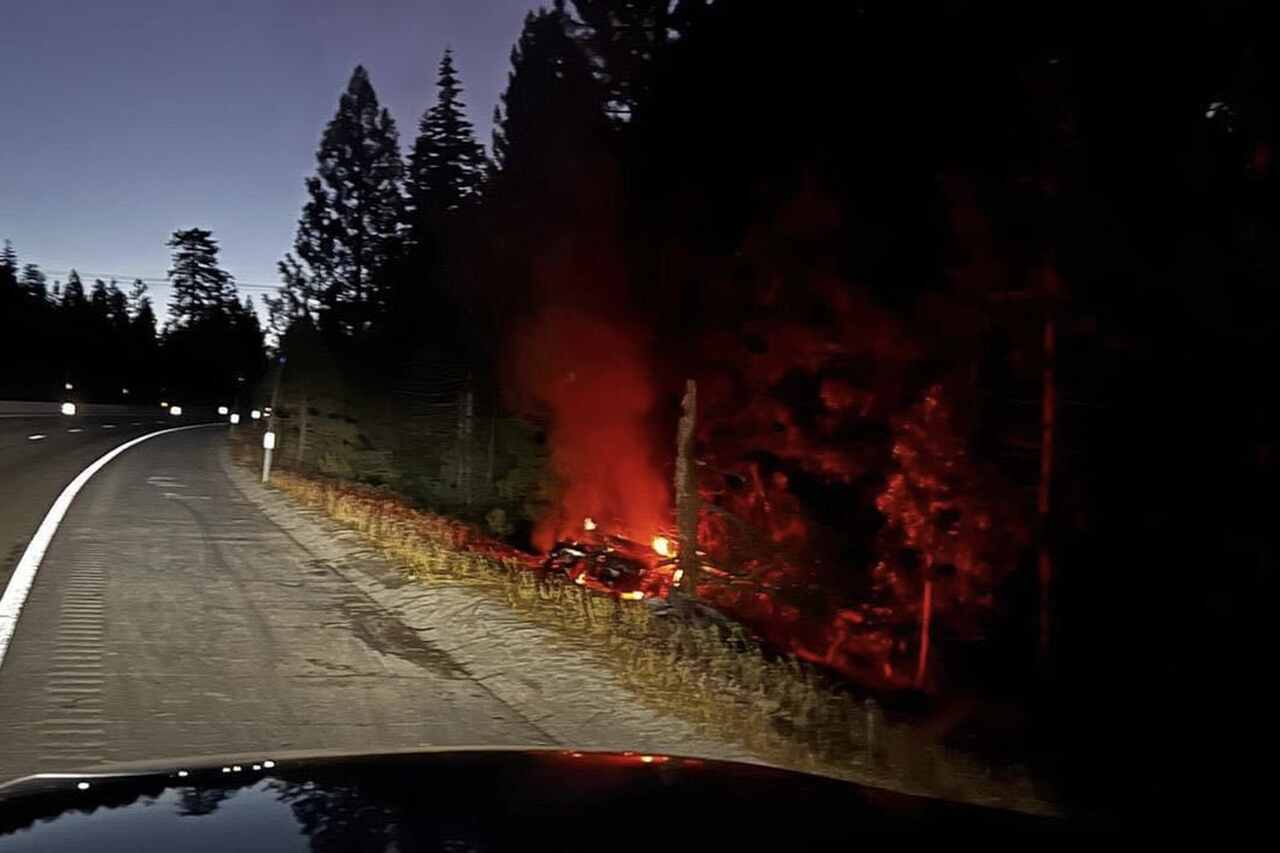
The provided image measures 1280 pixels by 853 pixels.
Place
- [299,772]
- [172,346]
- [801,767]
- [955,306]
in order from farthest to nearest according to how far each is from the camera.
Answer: [172,346]
[955,306]
[801,767]
[299,772]

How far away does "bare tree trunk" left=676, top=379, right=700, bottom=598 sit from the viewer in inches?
647

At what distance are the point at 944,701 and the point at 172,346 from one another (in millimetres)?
134190

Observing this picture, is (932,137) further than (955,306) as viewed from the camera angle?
Yes

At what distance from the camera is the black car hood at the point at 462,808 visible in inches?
127

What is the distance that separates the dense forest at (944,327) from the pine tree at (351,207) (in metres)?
29.4

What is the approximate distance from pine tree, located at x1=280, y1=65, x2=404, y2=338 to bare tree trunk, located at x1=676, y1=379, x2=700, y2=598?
36001 millimetres

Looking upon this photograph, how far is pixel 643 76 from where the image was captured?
19672 mm

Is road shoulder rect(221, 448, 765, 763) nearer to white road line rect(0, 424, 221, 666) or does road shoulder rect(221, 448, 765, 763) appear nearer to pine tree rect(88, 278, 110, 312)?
white road line rect(0, 424, 221, 666)

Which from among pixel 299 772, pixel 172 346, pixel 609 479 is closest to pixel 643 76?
pixel 609 479

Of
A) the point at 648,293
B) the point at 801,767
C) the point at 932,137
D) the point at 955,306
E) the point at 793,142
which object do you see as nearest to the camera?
the point at 801,767

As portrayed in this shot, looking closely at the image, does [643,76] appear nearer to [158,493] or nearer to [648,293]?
[648,293]

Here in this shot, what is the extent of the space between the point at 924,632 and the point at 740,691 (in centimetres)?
456

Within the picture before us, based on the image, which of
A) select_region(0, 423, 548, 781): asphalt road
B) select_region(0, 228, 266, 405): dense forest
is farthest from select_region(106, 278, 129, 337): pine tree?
select_region(0, 423, 548, 781): asphalt road

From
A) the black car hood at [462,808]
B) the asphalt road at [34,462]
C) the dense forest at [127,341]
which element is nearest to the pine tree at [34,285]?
the dense forest at [127,341]
